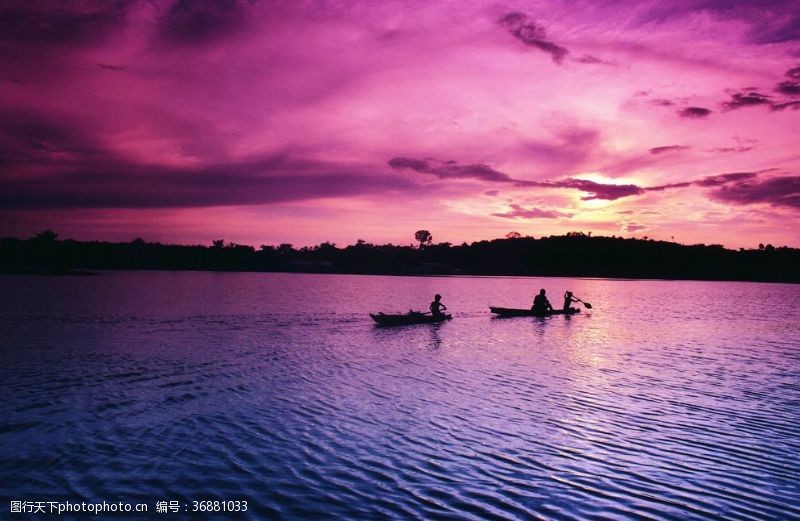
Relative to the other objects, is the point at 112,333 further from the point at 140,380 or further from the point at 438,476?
the point at 438,476

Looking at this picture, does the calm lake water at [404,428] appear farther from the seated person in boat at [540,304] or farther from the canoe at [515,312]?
the seated person in boat at [540,304]

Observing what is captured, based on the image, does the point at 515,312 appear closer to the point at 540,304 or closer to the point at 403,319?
the point at 540,304

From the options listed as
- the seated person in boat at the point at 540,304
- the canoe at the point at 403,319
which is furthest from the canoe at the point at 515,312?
the canoe at the point at 403,319

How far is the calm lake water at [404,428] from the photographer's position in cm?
982

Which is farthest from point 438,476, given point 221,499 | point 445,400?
point 445,400

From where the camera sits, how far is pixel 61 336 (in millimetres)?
32406

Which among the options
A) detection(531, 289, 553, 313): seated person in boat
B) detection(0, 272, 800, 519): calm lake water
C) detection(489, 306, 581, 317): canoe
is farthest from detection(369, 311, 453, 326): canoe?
detection(531, 289, 553, 313): seated person in boat

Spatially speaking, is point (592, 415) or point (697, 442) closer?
point (697, 442)

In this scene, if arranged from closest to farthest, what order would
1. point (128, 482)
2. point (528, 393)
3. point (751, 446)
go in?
point (128, 482)
point (751, 446)
point (528, 393)

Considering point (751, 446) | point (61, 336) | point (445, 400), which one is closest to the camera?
point (751, 446)

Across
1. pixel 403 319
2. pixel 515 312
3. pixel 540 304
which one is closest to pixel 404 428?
pixel 403 319

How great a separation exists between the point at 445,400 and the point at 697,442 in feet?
24.5

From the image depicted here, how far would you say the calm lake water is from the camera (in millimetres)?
9820

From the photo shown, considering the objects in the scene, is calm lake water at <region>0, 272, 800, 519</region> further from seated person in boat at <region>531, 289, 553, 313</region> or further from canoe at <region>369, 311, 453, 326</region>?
seated person in boat at <region>531, 289, 553, 313</region>
